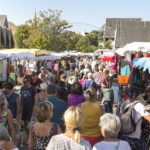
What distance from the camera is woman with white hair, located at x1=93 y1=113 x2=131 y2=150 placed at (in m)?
2.81

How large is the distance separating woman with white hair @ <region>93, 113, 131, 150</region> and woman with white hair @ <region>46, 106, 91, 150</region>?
203 millimetres

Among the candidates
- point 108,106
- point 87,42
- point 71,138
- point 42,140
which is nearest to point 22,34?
point 87,42

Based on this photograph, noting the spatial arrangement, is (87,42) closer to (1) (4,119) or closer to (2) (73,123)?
(1) (4,119)

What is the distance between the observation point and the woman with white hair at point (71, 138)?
2691 millimetres

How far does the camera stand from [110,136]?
2.88 metres

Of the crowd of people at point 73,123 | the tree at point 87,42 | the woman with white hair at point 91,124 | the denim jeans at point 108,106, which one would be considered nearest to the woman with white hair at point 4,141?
the crowd of people at point 73,123

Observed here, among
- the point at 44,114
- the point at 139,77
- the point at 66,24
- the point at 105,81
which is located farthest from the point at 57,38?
the point at 44,114

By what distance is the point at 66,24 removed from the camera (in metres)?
43.4

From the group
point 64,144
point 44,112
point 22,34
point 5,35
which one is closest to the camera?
point 64,144

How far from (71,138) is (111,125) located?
51 cm

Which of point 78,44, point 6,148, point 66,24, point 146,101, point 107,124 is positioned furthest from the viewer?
point 78,44

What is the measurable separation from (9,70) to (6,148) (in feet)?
47.7

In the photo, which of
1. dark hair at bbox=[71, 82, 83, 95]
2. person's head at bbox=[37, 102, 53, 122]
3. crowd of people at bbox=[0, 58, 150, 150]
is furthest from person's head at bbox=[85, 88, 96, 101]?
person's head at bbox=[37, 102, 53, 122]

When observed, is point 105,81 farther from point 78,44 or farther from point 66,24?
point 78,44
